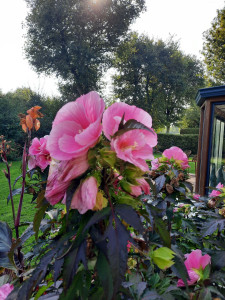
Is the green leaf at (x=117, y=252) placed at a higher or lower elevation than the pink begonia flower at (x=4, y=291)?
higher

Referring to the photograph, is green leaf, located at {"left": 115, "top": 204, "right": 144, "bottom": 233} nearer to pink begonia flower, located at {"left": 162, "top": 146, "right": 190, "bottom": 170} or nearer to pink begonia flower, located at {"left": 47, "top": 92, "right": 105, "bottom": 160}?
pink begonia flower, located at {"left": 47, "top": 92, "right": 105, "bottom": 160}

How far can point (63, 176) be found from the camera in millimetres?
484

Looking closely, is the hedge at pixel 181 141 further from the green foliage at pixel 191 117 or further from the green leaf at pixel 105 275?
the green leaf at pixel 105 275

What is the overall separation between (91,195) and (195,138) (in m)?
21.7

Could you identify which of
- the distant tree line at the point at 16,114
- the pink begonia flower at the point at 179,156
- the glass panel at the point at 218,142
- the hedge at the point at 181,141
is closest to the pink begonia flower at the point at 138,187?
the pink begonia flower at the point at 179,156

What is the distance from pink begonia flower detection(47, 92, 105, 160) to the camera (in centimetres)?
48

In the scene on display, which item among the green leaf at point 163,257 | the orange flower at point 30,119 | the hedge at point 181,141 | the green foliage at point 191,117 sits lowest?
the green leaf at point 163,257

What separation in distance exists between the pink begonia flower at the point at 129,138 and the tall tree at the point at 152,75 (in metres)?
22.9

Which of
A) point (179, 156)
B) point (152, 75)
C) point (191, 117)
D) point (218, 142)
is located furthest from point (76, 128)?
point (191, 117)

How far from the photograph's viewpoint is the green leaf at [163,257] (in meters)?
0.55

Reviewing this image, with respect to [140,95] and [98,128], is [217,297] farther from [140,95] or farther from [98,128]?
[140,95]

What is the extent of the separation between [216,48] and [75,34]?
10290 millimetres

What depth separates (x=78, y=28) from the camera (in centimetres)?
1956

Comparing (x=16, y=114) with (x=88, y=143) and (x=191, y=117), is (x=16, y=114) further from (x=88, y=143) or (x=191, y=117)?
(x=191, y=117)
